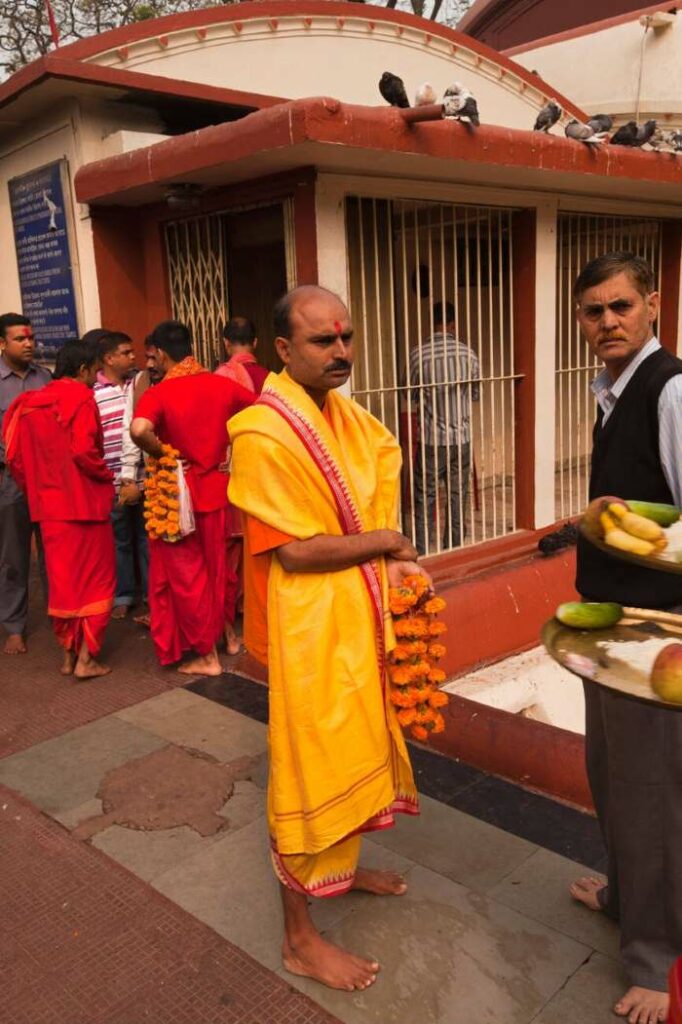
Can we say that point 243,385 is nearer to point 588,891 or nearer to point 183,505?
point 183,505

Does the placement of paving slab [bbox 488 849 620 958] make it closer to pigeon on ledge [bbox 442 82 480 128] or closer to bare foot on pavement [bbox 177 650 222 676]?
bare foot on pavement [bbox 177 650 222 676]

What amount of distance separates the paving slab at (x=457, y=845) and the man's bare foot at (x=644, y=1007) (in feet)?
1.94

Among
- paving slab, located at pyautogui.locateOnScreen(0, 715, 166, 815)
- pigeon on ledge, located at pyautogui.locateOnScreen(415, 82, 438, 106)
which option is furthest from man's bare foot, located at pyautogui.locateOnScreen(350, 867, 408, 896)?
pigeon on ledge, located at pyautogui.locateOnScreen(415, 82, 438, 106)

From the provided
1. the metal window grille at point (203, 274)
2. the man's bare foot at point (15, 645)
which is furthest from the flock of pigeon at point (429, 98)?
the man's bare foot at point (15, 645)

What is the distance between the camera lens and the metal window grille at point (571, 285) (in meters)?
7.09

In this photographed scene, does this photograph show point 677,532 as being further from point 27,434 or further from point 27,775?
point 27,434

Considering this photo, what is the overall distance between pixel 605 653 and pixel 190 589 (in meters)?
3.32

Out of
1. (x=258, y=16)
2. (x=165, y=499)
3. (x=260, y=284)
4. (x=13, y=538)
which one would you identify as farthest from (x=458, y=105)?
(x=260, y=284)

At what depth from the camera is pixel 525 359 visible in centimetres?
631

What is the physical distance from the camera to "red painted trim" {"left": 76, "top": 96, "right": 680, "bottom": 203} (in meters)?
3.84

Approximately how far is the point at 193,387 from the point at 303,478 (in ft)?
7.31

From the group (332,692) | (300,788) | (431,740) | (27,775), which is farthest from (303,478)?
(27,775)

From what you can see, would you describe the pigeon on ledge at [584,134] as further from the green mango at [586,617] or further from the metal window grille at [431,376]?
the green mango at [586,617]

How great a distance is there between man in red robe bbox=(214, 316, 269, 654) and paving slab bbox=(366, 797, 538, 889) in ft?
6.29
